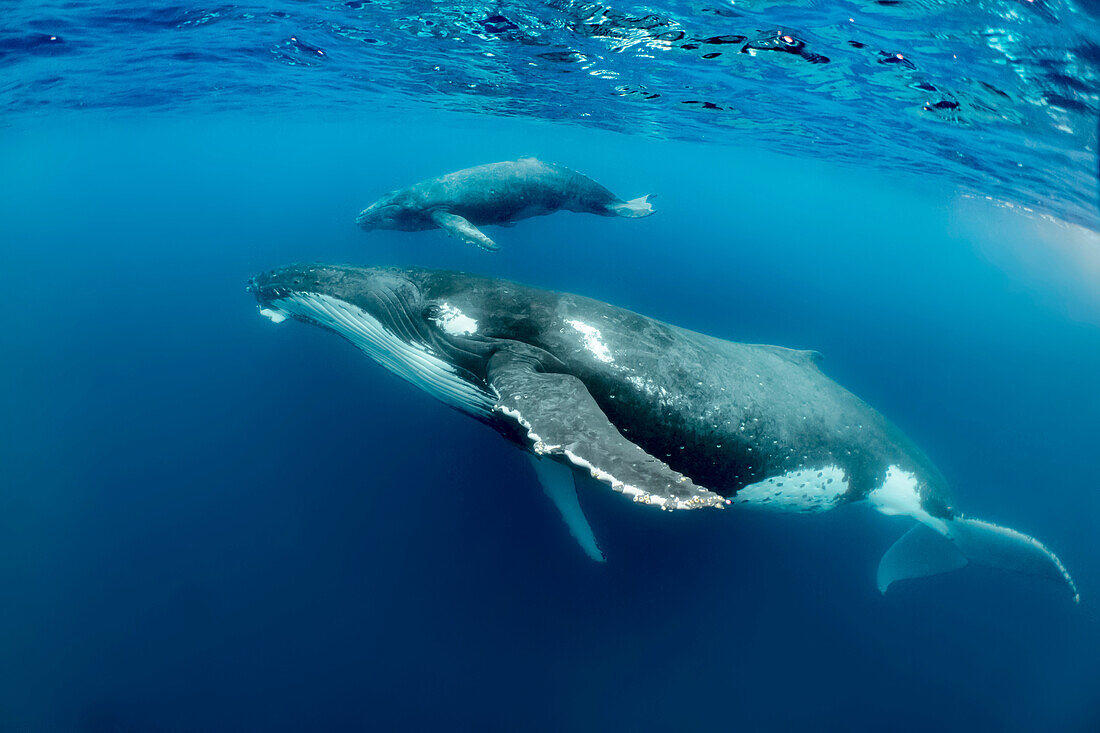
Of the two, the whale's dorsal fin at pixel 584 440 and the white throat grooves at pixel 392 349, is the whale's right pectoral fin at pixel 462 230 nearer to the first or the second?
the white throat grooves at pixel 392 349

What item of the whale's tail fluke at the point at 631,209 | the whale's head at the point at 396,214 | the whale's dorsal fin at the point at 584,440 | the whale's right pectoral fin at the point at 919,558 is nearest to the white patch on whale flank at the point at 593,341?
the whale's dorsal fin at the point at 584,440

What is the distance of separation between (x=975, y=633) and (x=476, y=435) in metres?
9.18

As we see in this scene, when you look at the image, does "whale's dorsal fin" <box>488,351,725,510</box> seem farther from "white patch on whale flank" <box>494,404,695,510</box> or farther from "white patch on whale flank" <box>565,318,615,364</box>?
"white patch on whale flank" <box>565,318,615,364</box>

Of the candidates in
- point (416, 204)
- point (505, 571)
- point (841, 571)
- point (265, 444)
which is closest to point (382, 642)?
point (505, 571)

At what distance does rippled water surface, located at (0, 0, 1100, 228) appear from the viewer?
864 centimetres

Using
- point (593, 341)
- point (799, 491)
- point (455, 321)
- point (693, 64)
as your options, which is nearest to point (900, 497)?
point (799, 491)

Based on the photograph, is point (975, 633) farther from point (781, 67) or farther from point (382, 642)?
point (781, 67)

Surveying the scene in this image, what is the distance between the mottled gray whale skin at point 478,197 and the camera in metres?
10.8

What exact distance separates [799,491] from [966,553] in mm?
3878

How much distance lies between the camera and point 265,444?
9.06 metres

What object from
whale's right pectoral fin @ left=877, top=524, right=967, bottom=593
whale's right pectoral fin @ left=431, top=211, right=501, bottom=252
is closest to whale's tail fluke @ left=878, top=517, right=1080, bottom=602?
whale's right pectoral fin @ left=877, top=524, right=967, bottom=593

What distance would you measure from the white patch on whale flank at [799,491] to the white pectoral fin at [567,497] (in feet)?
6.89

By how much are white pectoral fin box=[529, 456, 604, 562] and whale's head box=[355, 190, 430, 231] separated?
733cm

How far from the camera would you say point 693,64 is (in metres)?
13.3
